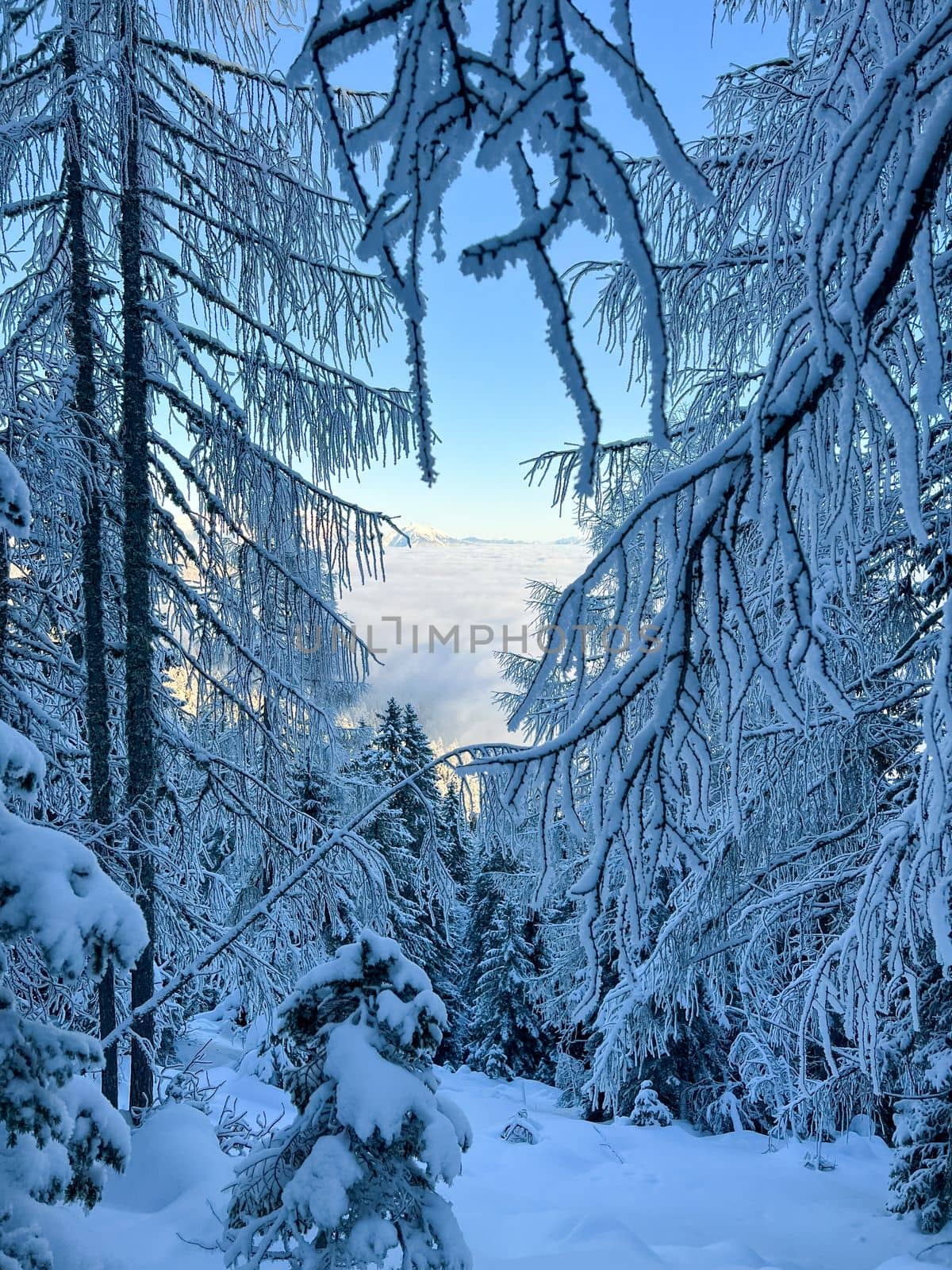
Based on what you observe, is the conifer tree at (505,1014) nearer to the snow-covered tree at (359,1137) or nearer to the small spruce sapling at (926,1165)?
the small spruce sapling at (926,1165)

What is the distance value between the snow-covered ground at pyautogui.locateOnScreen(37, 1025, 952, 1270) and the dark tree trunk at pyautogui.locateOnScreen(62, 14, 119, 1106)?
0.91 metres

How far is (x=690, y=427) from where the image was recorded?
12.7 feet

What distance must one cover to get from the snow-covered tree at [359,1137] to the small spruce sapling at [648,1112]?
10971 mm

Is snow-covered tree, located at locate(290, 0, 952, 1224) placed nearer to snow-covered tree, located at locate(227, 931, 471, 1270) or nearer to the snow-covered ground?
snow-covered tree, located at locate(227, 931, 471, 1270)

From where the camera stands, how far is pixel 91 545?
5.27 metres

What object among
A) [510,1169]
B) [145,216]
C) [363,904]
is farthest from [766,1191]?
[145,216]

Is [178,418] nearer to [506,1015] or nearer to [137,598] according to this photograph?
[137,598]

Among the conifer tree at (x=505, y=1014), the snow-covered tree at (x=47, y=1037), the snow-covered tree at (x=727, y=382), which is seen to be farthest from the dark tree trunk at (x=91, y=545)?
the conifer tree at (x=505, y=1014)

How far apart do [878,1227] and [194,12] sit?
1185cm

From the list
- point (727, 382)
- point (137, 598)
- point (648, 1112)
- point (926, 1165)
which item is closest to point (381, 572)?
point (137, 598)

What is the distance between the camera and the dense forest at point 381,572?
1.37 meters

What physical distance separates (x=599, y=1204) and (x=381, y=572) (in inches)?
299

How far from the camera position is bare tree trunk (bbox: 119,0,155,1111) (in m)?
5.12

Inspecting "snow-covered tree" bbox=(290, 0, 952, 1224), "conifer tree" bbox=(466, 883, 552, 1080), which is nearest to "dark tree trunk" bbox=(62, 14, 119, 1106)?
"snow-covered tree" bbox=(290, 0, 952, 1224)
